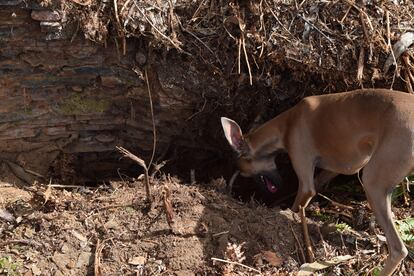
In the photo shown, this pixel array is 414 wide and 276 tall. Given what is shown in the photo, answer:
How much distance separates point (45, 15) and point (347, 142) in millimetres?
3001

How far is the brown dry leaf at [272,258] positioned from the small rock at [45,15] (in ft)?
8.73

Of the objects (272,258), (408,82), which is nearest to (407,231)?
(272,258)

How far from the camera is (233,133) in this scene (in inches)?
235

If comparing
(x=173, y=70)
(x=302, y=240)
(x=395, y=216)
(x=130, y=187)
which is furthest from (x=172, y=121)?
(x=395, y=216)

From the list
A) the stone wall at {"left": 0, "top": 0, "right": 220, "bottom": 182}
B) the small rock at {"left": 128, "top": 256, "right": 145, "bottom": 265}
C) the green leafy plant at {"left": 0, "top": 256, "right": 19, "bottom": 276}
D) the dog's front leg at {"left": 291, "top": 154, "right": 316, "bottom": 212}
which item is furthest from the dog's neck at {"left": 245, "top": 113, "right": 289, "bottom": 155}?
the green leafy plant at {"left": 0, "top": 256, "right": 19, "bottom": 276}

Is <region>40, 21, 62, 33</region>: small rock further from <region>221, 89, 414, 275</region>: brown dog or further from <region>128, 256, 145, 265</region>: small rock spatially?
<region>128, 256, 145, 265</region>: small rock

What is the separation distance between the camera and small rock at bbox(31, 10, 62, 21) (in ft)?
16.3

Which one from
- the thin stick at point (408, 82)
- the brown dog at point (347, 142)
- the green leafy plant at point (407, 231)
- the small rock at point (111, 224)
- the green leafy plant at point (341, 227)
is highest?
the thin stick at point (408, 82)

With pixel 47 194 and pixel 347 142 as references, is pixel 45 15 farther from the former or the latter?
pixel 347 142

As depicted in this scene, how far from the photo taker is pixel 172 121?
597 centimetres

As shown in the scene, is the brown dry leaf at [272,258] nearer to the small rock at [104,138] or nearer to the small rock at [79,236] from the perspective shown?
the small rock at [79,236]

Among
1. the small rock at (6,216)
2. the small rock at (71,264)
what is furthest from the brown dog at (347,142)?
the small rock at (6,216)

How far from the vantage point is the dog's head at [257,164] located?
20.2ft

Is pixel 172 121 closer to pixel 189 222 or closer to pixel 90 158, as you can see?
pixel 90 158
